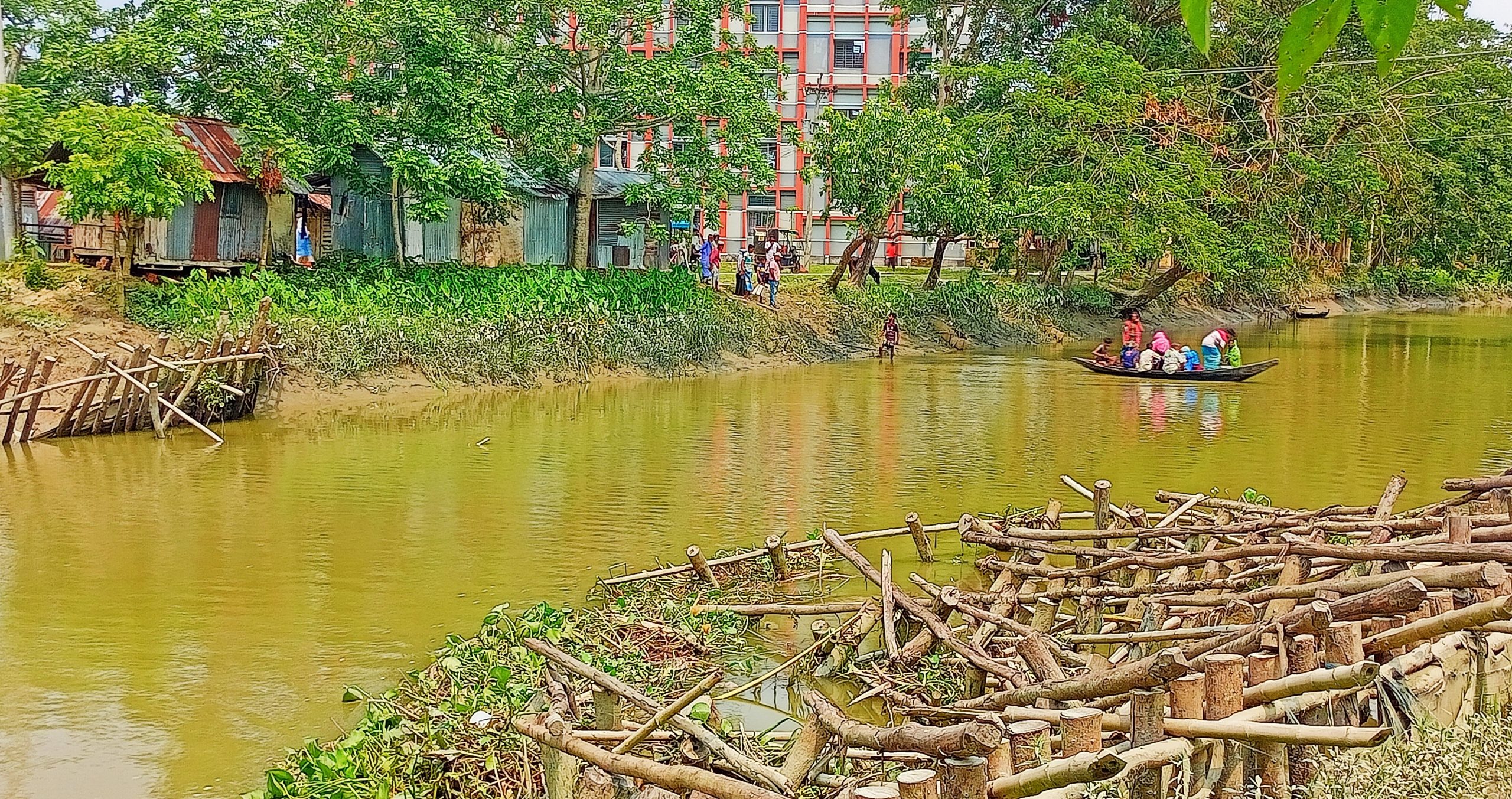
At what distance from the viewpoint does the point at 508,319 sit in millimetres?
22000

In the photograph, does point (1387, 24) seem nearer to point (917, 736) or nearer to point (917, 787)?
point (917, 787)

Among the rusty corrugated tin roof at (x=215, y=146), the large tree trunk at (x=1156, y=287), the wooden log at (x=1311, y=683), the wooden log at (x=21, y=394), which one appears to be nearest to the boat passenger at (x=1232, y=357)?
the large tree trunk at (x=1156, y=287)

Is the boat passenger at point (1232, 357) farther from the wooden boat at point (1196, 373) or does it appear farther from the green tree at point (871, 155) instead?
the green tree at point (871, 155)

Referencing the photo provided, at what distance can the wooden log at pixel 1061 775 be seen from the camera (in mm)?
4070

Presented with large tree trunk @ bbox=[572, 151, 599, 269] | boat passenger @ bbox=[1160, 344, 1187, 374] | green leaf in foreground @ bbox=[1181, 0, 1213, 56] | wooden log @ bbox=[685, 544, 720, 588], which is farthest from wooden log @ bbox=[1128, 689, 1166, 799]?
large tree trunk @ bbox=[572, 151, 599, 269]

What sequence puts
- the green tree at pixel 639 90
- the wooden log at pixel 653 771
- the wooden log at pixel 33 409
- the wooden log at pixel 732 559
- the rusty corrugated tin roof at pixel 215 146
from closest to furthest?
the wooden log at pixel 653 771
the wooden log at pixel 732 559
the wooden log at pixel 33 409
the rusty corrugated tin roof at pixel 215 146
the green tree at pixel 639 90

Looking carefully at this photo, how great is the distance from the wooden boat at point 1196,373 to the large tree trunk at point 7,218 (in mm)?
16239

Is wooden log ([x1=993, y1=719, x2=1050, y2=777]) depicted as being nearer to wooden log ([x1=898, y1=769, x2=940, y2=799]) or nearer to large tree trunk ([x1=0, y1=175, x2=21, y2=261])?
wooden log ([x1=898, y1=769, x2=940, y2=799])

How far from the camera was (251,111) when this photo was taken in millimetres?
21062

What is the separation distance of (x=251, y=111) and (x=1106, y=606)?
16.9m

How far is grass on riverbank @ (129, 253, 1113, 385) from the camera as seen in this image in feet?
65.4

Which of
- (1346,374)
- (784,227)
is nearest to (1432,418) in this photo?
(1346,374)

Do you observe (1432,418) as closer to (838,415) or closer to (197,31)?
(838,415)

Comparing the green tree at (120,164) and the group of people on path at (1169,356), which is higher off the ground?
the green tree at (120,164)
